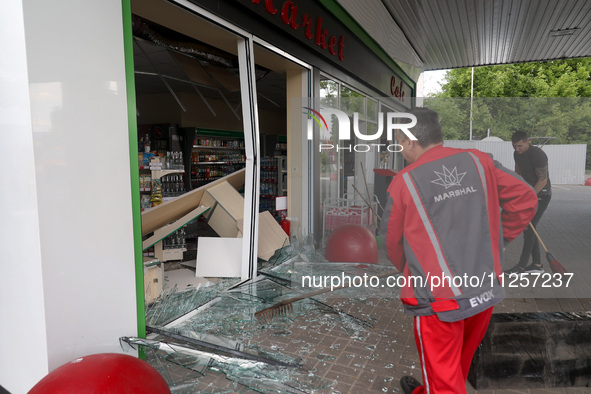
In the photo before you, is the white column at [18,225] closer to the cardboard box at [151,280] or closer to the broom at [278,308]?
the cardboard box at [151,280]

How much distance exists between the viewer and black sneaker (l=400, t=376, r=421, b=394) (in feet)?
8.87

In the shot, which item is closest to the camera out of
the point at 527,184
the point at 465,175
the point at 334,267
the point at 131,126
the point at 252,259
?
the point at 465,175

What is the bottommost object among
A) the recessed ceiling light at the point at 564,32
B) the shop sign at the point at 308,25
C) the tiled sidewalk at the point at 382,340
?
the tiled sidewalk at the point at 382,340

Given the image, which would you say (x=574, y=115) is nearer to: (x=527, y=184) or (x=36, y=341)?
(x=527, y=184)

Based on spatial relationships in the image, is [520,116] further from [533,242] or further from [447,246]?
[447,246]

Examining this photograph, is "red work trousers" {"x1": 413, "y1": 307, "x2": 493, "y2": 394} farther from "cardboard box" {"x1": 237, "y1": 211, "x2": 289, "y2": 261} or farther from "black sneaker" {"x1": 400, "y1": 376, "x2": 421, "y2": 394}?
"cardboard box" {"x1": 237, "y1": 211, "x2": 289, "y2": 261}

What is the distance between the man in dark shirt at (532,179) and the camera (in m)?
2.60

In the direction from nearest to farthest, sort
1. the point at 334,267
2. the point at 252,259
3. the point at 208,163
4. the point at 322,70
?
the point at 334,267 < the point at 252,259 < the point at 322,70 < the point at 208,163

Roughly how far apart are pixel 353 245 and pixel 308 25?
3.38m

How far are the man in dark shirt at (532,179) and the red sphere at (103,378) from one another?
7.23 feet

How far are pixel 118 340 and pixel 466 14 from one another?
7.74 m

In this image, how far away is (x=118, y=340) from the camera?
2766 mm

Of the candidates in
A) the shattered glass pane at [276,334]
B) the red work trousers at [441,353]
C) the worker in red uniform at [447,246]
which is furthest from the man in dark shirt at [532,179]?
the shattered glass pane at [276,334]

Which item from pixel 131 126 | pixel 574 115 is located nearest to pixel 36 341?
pixel 131 126
